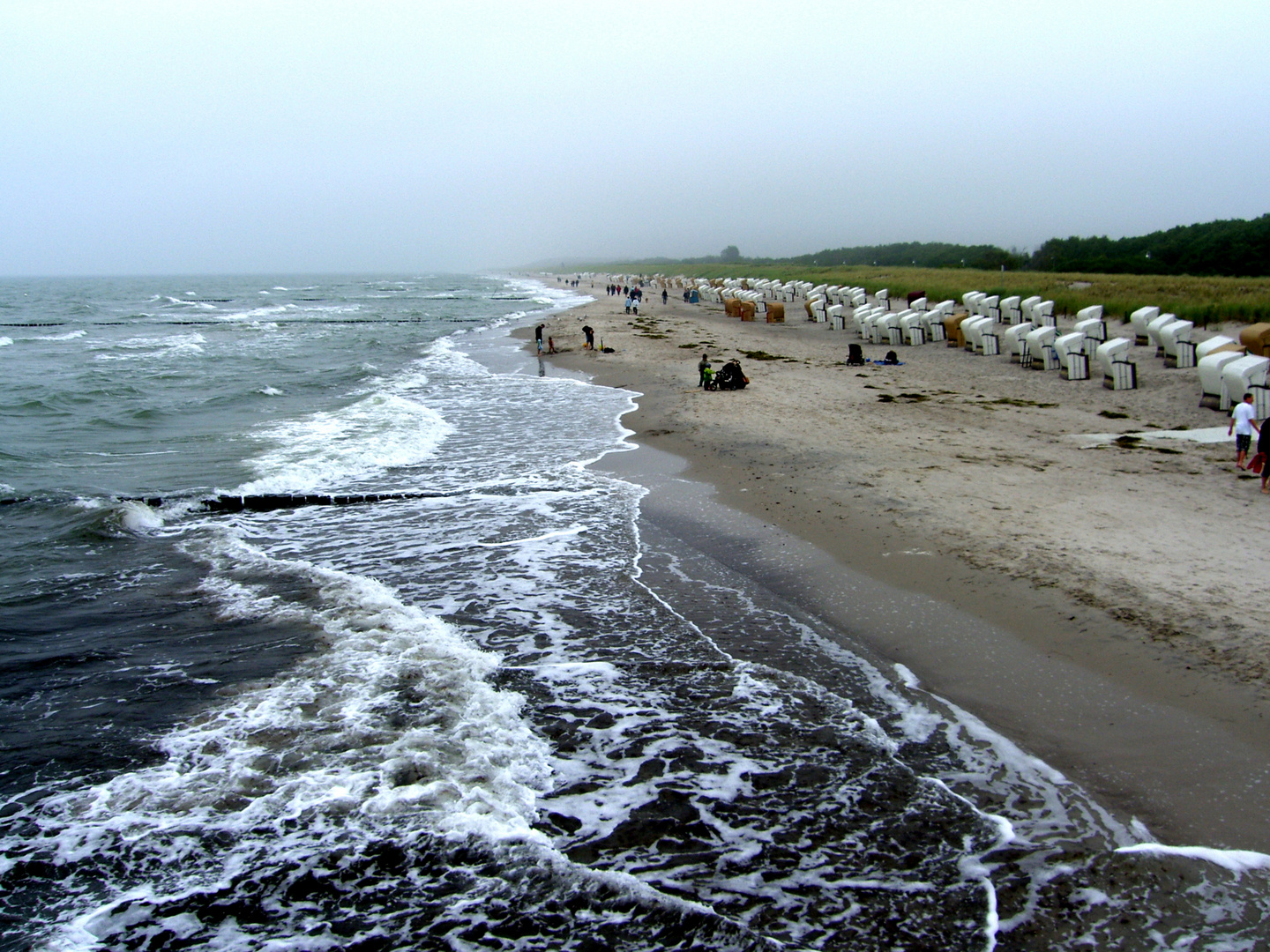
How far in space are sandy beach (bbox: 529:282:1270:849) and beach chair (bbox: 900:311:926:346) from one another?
1203 centimetres

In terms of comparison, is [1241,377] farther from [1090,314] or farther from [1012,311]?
[1012,311]

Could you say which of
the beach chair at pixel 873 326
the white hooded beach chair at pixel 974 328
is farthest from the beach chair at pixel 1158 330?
the beach chair at pixel 873 326

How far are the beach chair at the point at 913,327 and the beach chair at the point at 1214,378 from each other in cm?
1480

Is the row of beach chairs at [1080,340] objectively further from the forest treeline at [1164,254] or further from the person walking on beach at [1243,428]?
the forest treeline at [1164,254]

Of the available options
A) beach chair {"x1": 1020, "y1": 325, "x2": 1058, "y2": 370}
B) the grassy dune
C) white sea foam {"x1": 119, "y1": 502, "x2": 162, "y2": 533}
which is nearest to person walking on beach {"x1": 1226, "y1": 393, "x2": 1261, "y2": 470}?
beach chair {"x1": 1020, "y1": 325, "x2": 1058, "y2": 370}

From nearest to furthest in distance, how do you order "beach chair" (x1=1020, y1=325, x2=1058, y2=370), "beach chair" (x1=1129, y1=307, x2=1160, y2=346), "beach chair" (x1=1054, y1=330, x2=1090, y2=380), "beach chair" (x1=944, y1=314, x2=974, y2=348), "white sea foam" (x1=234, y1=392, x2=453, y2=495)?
1. "white sea foam" (x1=234, y1=392, x2=453, y2=495)
2. "beach chair" (x1=1054, y1=330, x2=1090, y2=380)
3. "beach chair" (x1=1020, y1=325, x2=1058, y2=370)
4. "beach chair" (x1=1129, y1=307, x2=1160, y2=346)
5. "beach chair" (x1=944, y1=314, x2=974, y2=348)

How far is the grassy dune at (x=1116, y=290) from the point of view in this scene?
2819 centimetres

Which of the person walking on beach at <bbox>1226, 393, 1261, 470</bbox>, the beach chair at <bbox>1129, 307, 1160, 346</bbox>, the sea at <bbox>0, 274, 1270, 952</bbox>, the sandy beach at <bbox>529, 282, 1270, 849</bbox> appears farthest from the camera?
the beach chair at <bbox>1129, 307, 1160, 346</bbox>

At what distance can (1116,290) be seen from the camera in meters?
39.8

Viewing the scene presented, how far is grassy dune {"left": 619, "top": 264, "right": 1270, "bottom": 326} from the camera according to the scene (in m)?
28.2

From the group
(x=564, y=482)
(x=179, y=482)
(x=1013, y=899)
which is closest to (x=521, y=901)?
(x=1013, y=899)

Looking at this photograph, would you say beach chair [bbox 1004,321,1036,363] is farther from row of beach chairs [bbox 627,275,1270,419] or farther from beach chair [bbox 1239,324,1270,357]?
beach chair [bbox 1239,324,1270,357]

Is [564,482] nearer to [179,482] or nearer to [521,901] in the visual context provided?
[179,482]

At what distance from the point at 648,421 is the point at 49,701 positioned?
1303 cm
